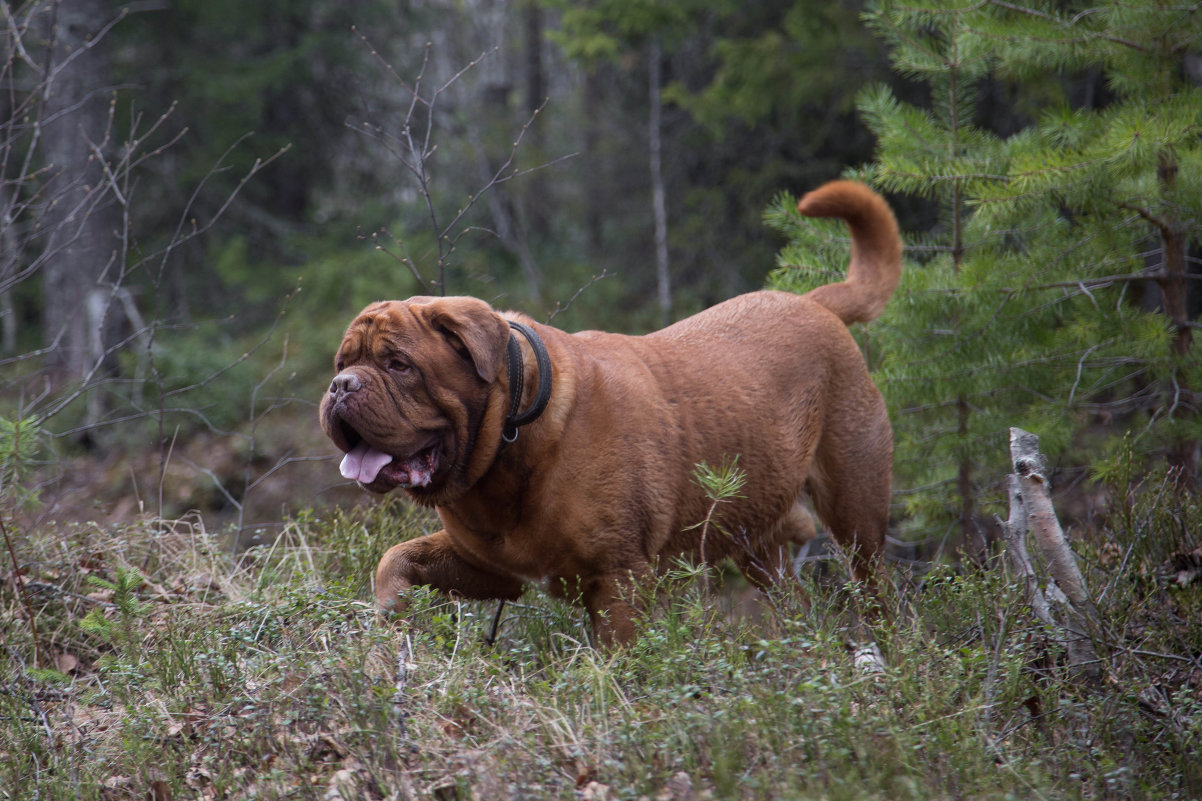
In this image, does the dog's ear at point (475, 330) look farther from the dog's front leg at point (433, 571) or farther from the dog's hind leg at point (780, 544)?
the dog's hind leg at point (780, 544)

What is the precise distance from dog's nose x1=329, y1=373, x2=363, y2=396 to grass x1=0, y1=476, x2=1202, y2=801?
845mm

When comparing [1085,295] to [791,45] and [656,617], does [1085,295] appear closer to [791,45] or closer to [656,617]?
[656,617]

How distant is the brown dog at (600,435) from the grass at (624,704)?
0.28 metres

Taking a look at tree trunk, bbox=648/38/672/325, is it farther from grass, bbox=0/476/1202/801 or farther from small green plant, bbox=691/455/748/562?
grass, bbox=0/476/1202/801

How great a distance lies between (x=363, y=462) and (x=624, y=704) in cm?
130

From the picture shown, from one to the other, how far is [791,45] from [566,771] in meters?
8.67

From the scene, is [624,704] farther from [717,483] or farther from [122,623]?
[122,623]

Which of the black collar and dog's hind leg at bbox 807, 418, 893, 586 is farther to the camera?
dog's hind leg at bbox 807, 418, 893, 586

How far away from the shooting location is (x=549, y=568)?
4.02 meters

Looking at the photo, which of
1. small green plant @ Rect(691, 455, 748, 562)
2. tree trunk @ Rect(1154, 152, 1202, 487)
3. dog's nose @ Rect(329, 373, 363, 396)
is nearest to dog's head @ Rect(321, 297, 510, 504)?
dog's nose @ Rect(329, 373, 363, 396)

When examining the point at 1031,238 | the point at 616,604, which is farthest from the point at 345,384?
the point at 1031,238

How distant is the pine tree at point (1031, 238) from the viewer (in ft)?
17.4

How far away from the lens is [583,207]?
585 inches

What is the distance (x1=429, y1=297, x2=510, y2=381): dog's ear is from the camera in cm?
371
